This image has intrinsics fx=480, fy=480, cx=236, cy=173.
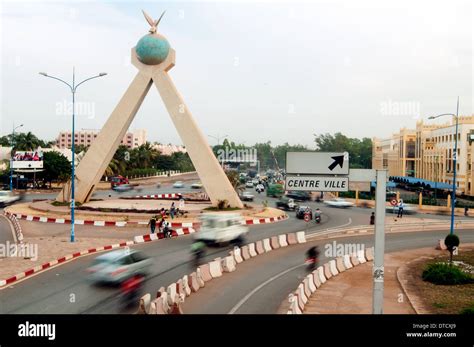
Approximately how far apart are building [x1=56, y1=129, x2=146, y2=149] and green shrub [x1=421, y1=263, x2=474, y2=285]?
149 m

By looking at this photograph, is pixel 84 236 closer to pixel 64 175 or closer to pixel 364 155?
pixel 64 175

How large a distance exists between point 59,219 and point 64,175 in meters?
31.1

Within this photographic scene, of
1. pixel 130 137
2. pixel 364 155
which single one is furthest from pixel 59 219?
pixel 130 137

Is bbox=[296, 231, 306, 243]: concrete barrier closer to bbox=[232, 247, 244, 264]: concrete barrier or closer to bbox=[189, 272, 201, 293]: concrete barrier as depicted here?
bbox=[232, 247, 244, 264]: concrete barrier

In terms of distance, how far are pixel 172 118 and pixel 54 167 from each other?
31.7 metres

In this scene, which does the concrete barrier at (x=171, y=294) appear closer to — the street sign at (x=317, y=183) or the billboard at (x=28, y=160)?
the street sign at (x=317, y=183)

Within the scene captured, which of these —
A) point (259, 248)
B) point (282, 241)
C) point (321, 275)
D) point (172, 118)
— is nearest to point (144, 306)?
point (321, 275)

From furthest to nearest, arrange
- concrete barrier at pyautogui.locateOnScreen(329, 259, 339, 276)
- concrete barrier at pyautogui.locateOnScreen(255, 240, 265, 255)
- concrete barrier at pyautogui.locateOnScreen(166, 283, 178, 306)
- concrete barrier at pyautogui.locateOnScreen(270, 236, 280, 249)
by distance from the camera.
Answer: concrete barrier at pyautogui.locateOnScreen(270, 236, 280, 249) < concrete barrier at pyautogui.locateOnScreen(255, 240, 265, 255) < concrete barrier at pyautogui.locateOnScreen(329, 259, 339, 276) < concrete barrier at pyautogui.locateOnScreen(166, 283, 178, 306)

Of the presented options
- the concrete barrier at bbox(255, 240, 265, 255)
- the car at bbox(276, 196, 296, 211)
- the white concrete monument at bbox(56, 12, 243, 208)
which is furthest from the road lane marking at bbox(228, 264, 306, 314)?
the car at bbox(276, 196, 296, 211)

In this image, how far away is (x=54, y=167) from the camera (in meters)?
59.9

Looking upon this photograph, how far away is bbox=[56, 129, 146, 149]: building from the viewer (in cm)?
16575
